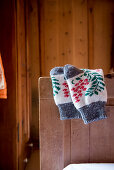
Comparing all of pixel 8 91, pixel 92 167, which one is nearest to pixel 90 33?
pixel 8 91

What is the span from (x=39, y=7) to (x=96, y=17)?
34.8 inches

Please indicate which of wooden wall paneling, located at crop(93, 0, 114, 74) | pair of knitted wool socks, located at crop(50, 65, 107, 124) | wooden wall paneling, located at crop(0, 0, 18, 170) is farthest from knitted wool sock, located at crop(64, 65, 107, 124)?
wooden wall paneling, located at crop(93, 0, 114, 74)

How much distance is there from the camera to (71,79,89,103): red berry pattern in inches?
26.7

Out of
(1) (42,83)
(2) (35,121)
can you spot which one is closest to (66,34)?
(2) (35,121)

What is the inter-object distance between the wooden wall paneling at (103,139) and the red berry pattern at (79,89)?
0.19 meters

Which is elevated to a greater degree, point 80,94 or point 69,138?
point 80,94

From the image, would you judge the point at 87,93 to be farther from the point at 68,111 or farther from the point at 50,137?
the point at 50,137

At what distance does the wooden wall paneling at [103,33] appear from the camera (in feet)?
7.05

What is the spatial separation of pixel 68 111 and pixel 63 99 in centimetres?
7

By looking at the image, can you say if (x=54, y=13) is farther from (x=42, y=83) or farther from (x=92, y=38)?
(x=42, y=83)

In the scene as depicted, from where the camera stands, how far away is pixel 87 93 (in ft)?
2.21

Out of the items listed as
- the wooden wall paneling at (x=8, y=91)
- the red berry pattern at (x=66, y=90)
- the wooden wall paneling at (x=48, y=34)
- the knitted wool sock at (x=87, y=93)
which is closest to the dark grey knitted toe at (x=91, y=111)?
the knitted wool sock at (x=87, y=93)

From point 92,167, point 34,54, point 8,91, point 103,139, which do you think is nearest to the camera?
point 92,167

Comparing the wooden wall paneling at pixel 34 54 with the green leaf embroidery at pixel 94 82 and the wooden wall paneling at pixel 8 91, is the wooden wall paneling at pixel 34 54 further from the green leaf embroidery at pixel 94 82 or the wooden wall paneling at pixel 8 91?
the green leaf embroidery at pixel 94 82
